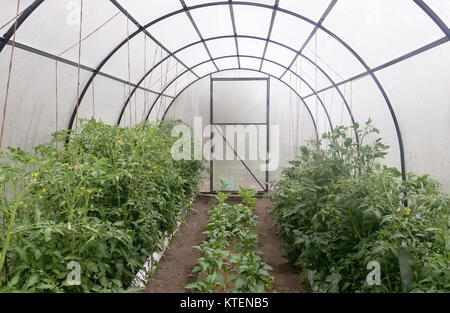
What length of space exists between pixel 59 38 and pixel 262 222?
461 centimetres

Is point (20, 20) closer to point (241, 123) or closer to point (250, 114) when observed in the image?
point (241, 123)

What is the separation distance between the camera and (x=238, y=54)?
690 cm

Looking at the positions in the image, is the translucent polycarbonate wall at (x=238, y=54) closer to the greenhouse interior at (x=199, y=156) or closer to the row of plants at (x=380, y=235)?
the greenhouse interior at (x=199, y=156)

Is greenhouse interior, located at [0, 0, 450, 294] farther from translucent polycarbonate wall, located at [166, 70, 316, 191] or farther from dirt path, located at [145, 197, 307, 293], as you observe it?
translucent polycarbonate wall, located at [166, 70, 316, 191]

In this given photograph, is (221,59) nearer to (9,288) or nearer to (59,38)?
(59,38)

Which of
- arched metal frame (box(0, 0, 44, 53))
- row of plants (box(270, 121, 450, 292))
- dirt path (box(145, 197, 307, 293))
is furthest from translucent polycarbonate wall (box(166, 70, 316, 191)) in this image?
arched metal frame (box(0, 0, 44, 53))

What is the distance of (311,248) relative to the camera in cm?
274

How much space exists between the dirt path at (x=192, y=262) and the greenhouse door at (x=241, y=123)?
7.04 feet

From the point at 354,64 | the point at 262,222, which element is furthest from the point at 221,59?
the point at 262,222

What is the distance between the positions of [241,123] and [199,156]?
247cm

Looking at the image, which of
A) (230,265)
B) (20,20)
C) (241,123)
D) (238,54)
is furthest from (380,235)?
(241,123)

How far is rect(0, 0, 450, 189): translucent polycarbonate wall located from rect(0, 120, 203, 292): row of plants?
454 mm

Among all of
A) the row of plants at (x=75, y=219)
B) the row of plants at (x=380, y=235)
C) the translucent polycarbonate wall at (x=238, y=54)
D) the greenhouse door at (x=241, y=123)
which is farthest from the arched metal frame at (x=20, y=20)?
the greenhouse door at (x=241, y=123)

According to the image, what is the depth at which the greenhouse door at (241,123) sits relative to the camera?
791 centimetres
